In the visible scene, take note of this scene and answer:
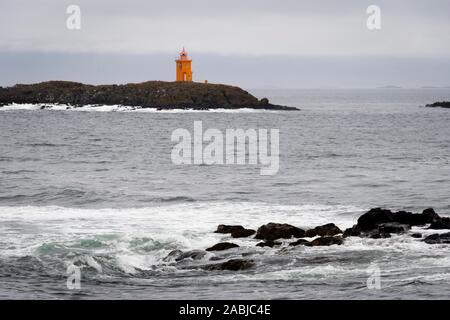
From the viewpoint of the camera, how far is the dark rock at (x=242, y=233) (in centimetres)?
2114

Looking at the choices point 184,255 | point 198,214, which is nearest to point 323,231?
point 184,255

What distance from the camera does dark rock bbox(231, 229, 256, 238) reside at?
21141 millimetres

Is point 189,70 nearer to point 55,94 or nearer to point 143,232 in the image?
point 55,94

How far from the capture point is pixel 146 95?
109188 mm

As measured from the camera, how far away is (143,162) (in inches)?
1799

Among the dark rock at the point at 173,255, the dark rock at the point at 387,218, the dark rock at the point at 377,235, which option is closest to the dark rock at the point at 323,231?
the dark rock at the point at 387,218

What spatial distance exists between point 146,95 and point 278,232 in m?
90.1
